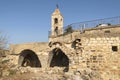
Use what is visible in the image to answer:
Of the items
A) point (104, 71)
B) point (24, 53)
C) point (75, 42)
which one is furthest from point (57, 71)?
point (24, 53)

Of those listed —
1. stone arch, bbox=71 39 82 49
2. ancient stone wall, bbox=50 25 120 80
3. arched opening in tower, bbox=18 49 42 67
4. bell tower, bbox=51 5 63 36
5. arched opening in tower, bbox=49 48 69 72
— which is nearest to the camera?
ancient stone wall, bbox=50 25 120 80

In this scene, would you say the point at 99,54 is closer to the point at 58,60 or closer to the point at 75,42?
the point at 75,42

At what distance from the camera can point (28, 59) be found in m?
26.9

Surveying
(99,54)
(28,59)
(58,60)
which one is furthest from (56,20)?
(99,54)

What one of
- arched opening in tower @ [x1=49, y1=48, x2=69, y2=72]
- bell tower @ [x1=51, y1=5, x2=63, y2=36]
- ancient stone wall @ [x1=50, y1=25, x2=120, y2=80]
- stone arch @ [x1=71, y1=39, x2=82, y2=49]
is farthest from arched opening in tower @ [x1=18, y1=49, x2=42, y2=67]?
ancient stone wall @ [x1=50, y1=25, x2=120, y2=80]

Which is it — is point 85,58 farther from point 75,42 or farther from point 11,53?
point 11,53

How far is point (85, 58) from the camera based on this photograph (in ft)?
47.2

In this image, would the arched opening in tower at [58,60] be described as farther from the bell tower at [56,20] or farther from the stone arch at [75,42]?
the bell tower at [56,20]

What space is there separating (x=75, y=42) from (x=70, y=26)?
8.17 meters

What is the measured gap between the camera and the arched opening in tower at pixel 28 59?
2480 cm

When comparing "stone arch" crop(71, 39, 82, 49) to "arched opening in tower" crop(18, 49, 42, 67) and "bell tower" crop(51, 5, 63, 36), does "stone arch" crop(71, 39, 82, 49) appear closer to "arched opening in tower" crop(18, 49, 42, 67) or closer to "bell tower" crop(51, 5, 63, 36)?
"arched opening in tower" crop(18, 49, 42, 67)

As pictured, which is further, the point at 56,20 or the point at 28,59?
the point at 56,20

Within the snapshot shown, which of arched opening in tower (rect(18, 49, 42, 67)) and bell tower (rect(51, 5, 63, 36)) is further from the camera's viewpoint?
bell tower (rect(51, 5, 63, 36))

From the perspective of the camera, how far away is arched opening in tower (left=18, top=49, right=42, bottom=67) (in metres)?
24.8
